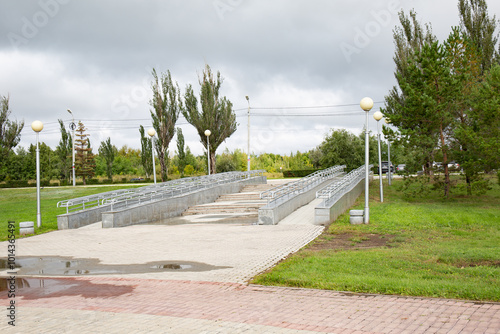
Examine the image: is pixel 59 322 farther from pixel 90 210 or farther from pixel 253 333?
pixel 90 210

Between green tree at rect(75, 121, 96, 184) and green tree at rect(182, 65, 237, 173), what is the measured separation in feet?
68.5

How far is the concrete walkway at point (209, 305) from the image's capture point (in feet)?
17.2

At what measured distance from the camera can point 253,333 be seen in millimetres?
5020

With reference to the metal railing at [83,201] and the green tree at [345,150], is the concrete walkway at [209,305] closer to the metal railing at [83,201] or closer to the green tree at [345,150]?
the metal railing at [83,201]

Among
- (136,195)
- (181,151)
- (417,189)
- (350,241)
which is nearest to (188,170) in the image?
(181,151)

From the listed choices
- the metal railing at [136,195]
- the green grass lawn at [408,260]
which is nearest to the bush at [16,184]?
the metal railing at [136,195]

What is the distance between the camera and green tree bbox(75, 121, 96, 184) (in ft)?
183

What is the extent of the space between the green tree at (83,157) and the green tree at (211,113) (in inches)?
822

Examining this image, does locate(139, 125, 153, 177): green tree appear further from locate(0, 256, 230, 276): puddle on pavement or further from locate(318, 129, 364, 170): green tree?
locate(0, 256, 230, 276): puddle on pavement

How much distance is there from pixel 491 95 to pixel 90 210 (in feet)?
64.2

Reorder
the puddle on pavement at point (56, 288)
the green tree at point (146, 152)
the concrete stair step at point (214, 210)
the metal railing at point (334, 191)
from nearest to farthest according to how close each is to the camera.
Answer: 1. the puddle on pavement at point (56, 288)
2. the metal railing at point (334, 191)
3. the concrete stair step at point (214, 210)
4. the green tree at point (146, 152)

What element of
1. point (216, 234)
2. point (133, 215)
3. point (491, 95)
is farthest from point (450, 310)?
point (491, 95)

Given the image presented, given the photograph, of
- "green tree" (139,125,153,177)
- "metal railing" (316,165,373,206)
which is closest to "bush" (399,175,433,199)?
"metal railing" (316,165,373,206)

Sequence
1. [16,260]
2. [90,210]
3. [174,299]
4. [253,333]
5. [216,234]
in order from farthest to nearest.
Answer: [90,210]
[216,234]
[16,260]
[174,299]
[253,333]
